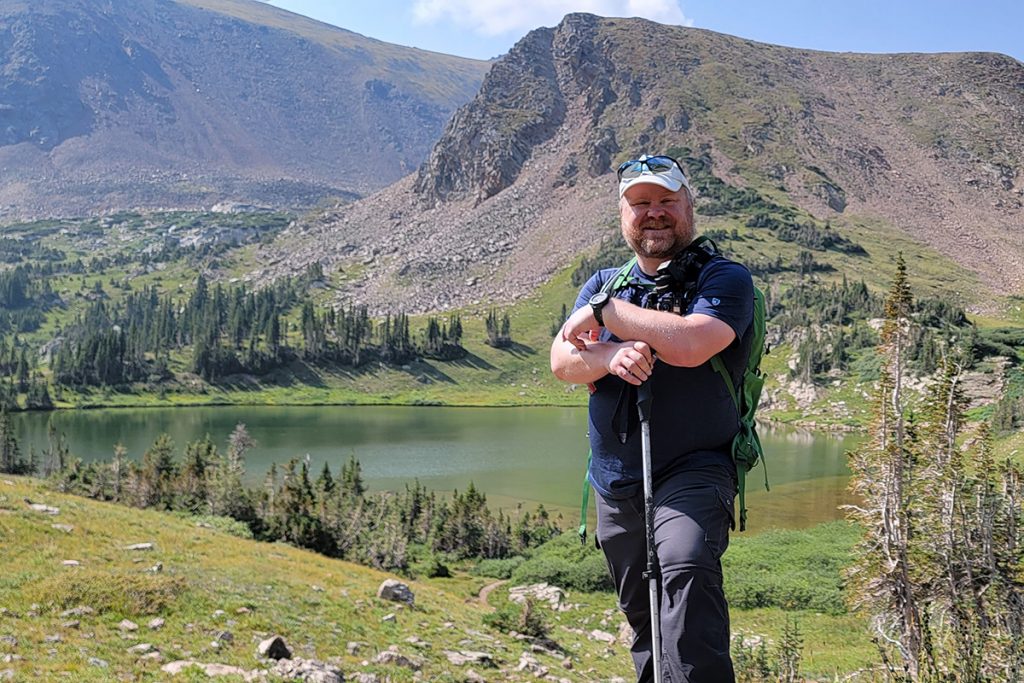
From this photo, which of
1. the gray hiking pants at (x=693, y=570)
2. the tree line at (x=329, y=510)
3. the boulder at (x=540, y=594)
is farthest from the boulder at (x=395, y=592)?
the tree line at (x=329, y=510)

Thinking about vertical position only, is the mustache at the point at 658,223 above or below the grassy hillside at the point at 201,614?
above

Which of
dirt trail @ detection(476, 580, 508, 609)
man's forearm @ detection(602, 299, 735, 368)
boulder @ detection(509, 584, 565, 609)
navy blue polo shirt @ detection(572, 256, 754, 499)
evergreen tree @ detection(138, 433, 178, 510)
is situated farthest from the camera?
evergreen tree @ detection(138, 433, 178, 510)

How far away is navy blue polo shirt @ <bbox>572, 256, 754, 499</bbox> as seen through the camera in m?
4.53

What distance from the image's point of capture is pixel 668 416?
4562 mm

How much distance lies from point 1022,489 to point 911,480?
604 centimetres

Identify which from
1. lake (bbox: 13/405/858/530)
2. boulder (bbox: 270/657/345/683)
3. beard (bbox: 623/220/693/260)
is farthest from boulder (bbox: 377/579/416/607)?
lake (bbox: 13/405/858/530)

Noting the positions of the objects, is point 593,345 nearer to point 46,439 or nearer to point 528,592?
point 528,592

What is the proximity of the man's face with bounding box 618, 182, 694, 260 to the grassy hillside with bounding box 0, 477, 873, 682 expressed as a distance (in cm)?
567

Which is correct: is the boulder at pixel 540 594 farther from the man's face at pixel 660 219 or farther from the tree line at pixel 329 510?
the man's face at pixel 660 219

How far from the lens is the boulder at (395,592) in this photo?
1953 cm

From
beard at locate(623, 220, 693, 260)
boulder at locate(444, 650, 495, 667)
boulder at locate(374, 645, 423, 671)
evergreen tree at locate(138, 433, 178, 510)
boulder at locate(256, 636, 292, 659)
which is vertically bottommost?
evergreen tree at locate(138, 433, 178, 510)

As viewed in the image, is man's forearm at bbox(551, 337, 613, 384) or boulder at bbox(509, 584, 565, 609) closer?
man's forearm at bbox(551, 337, 613, 384)

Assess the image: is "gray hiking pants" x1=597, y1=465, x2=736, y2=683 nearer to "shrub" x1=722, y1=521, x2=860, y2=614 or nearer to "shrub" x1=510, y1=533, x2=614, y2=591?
"shrub" x1=722, y1=521, x2=860, y2=614

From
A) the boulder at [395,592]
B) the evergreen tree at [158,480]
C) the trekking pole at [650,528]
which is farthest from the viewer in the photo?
the evergreen tree at [158,480]
